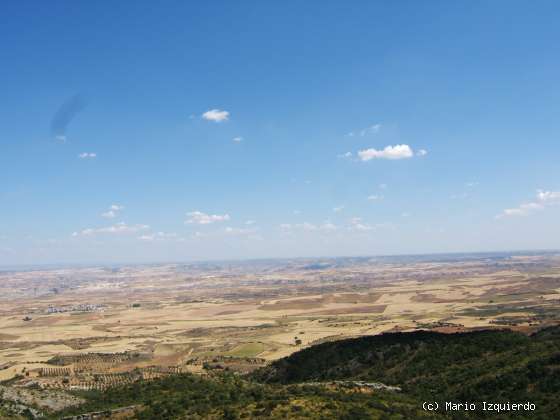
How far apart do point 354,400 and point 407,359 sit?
77.7 feet

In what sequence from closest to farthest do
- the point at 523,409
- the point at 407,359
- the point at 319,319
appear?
the point at 523,409 < the point at 407,359 < the point at 319,319

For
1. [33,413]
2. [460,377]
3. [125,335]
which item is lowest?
[125,335]

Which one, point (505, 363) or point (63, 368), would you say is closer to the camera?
point (505, 363)

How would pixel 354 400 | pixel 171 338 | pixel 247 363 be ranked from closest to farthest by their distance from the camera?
pixel 354 400
pixel 247 363
pixel 171 338

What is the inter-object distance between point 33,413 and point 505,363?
45718 mm

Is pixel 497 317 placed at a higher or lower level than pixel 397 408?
lower

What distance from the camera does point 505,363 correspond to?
143 feet

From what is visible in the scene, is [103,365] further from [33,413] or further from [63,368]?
[33,413]

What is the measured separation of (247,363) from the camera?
93062mm

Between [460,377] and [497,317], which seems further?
[497,317]

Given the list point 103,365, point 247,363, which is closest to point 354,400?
point 247,363

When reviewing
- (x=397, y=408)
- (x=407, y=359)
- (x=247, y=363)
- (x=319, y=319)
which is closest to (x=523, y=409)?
(x=397, y=408)

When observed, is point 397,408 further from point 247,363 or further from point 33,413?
point 247,363

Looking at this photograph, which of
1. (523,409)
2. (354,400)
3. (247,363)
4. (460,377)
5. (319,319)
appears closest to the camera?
(523,409)
